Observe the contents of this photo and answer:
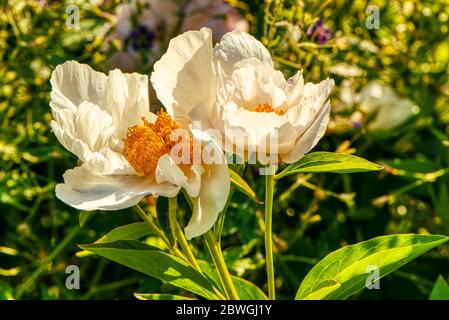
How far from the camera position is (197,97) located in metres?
0.61

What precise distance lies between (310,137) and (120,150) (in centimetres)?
16

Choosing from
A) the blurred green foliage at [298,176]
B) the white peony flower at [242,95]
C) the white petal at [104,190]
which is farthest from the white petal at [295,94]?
the blurred green foliage at [298,176]

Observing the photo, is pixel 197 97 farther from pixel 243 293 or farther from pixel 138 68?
Result: pixel 138 68

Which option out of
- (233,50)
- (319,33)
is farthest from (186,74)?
(319,33)

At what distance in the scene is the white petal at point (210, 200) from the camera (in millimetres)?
548

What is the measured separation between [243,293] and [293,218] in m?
0.37

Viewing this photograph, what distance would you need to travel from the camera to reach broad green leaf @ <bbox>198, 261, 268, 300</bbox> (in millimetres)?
685

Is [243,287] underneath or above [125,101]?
underneath

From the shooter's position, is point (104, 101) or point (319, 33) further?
point (319, 33)

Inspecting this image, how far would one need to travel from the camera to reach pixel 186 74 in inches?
23.9

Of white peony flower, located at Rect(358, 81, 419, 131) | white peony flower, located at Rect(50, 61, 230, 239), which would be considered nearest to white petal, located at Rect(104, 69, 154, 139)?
white peony flower, located at Rect(50, 61, 230, 239)

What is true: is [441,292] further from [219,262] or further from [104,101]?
[104,101]

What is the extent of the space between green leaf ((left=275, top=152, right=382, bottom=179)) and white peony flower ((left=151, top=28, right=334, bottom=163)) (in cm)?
2
